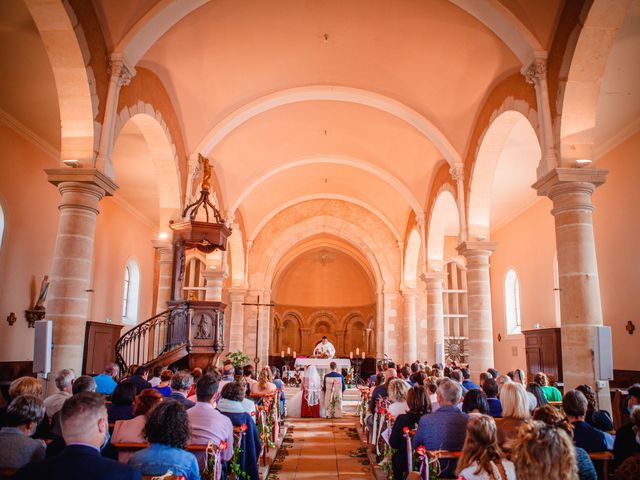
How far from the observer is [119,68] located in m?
8.11

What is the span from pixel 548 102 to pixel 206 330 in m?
7.55

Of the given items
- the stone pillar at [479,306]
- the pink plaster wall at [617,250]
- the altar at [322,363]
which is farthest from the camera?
the altar at [322,363]

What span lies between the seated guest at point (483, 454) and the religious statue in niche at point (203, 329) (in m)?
8.42

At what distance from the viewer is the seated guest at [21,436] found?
10.9 feet

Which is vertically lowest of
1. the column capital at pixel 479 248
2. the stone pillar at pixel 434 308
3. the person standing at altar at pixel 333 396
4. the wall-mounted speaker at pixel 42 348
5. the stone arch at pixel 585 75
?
the person standing at altar at pixel 333 396

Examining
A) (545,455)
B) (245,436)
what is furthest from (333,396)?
(545,455)

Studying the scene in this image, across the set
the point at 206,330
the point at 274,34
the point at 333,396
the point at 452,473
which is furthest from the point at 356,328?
the point at 452,473

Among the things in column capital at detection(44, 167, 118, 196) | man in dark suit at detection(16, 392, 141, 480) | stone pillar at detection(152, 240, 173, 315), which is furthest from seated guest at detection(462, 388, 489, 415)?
stone pillar at detection(152, 240, 173, 315)

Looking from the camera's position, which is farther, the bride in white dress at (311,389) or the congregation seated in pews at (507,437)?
the bride in white dress at (311,389)

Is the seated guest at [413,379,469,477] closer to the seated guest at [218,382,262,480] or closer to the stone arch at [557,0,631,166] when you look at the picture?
the seated guest at [218,382,262,480]

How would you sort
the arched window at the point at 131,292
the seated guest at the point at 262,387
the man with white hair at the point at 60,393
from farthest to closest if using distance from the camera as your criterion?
the arched window at the point at 131,292
the seated guest at the point at 262,387
the man with white hair at the point at 60,393

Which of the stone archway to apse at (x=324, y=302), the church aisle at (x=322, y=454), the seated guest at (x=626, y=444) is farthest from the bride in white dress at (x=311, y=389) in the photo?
the stone archway to apse at (x=324, y=302)

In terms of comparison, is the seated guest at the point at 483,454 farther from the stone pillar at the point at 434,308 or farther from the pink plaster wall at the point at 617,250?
the stone pillar at the point at 434,308

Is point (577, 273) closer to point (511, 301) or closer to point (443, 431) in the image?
point (443, 431)
